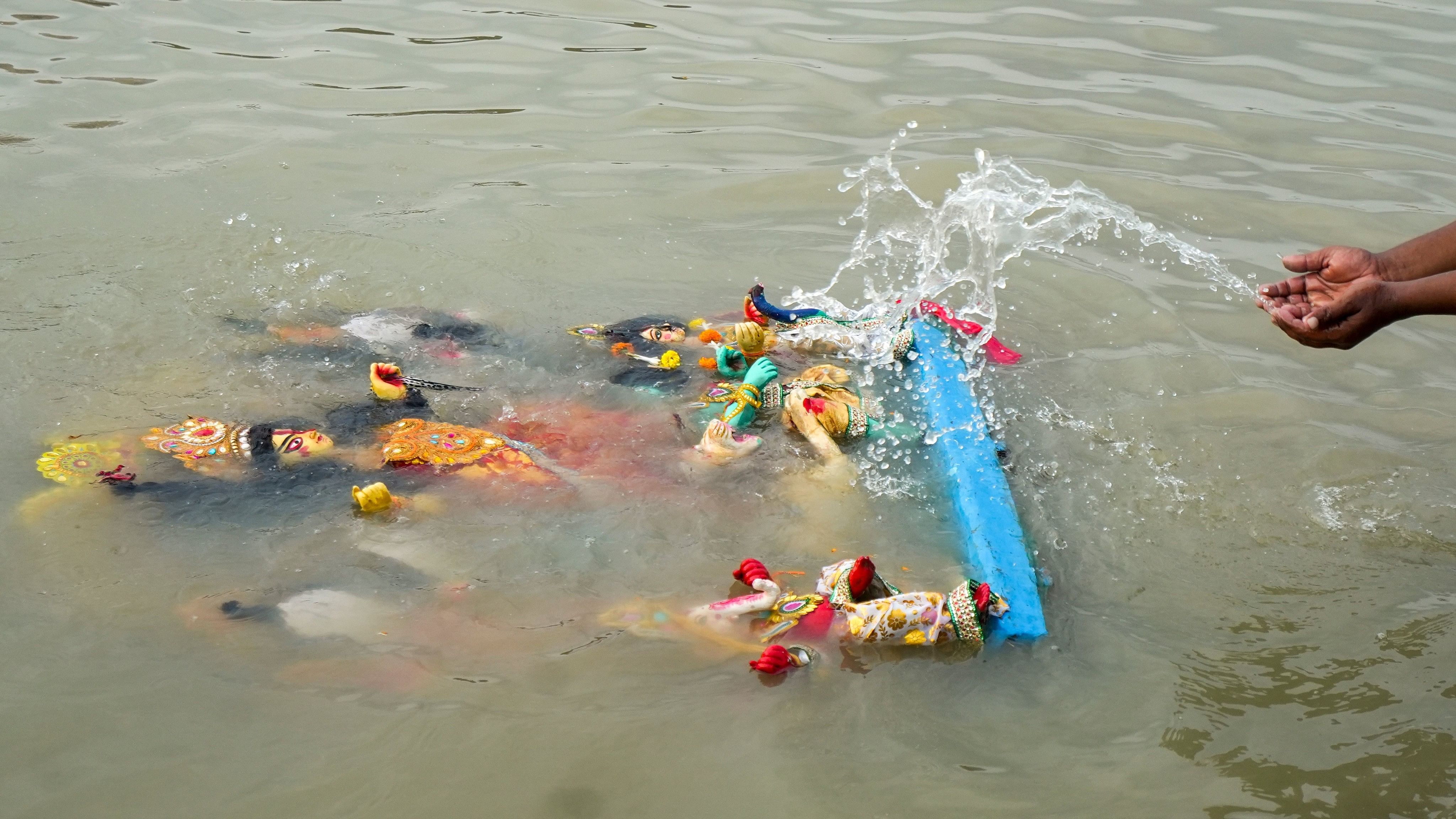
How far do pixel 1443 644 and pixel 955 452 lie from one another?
1.87 metres

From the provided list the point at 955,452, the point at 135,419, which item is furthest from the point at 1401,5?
the point at 135,419

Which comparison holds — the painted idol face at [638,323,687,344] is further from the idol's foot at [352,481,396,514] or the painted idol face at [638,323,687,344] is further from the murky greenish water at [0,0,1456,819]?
the idol's foot at [352,481,396,514]

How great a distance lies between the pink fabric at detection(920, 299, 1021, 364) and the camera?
5.45 metres

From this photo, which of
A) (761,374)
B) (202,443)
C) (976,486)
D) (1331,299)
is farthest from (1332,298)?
(202,443)

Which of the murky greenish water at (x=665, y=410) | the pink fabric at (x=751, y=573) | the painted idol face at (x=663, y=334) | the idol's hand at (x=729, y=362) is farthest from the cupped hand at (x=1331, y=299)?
the painted idol face at (x=663, y=334)

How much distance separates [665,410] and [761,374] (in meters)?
0.52

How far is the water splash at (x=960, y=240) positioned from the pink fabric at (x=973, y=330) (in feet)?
0.24

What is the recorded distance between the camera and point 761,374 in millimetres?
4770

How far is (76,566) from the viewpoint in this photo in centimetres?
379

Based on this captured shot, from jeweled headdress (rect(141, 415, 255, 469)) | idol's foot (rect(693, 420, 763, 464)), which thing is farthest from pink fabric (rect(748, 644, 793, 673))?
jeweled headdress (rect(141, 415, 255, 469))

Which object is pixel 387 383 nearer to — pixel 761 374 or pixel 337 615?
pixel 337 615

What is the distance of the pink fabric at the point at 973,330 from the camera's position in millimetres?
5449

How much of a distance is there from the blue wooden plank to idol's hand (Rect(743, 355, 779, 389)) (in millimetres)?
772

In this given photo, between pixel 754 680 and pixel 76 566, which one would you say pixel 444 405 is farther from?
pixel 754 680
